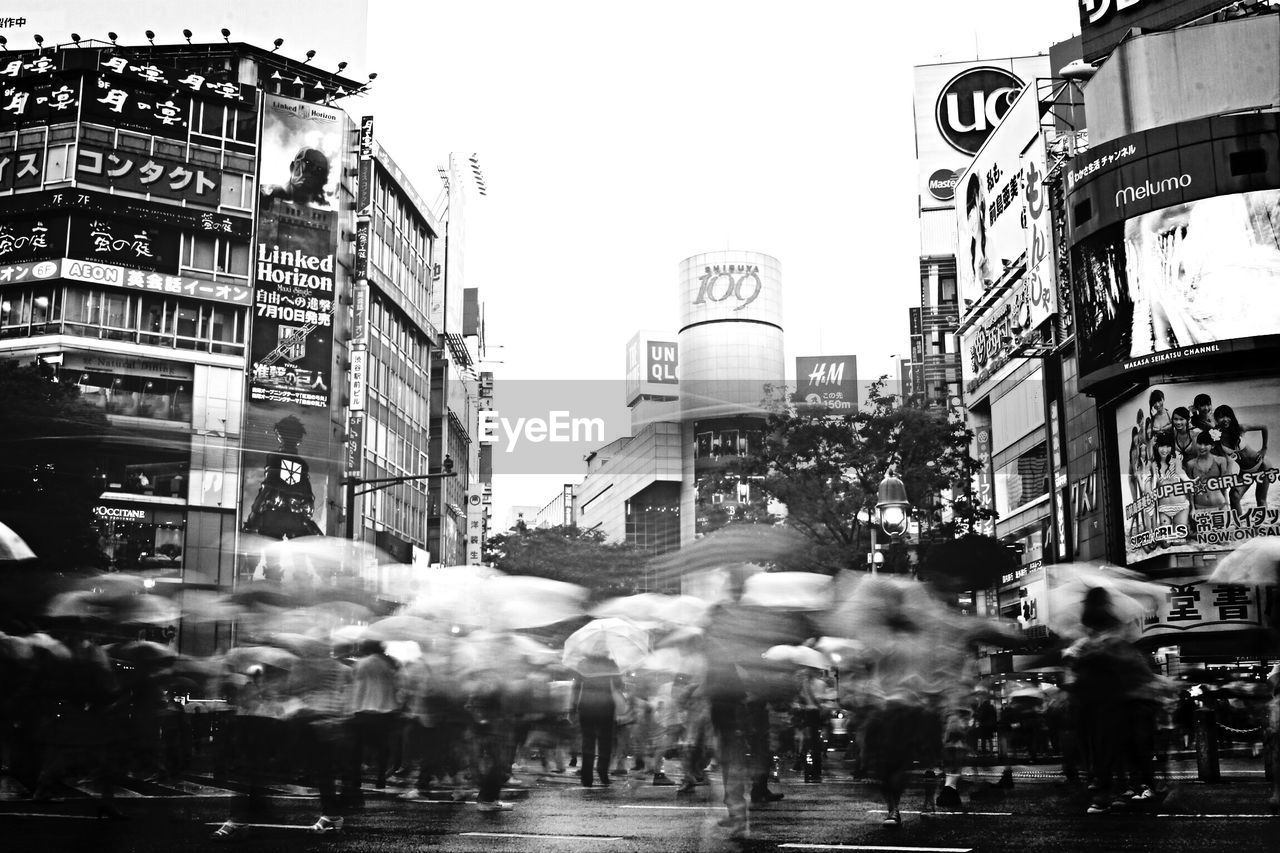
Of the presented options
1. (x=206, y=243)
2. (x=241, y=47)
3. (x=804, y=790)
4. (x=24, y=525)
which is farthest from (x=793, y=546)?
(x=241, y=47)

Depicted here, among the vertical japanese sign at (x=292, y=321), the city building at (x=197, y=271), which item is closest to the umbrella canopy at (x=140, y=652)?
the city building at (x=197, y=271)

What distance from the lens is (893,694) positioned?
35.4 ft

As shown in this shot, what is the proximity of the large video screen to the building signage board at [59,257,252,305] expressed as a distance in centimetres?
2886

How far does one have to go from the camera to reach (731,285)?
12519 centimetres

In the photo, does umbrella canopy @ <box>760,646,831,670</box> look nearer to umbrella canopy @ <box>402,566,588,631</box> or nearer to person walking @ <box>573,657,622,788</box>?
person walking @ <box>573,657,622,788</box>

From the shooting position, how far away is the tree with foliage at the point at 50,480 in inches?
443

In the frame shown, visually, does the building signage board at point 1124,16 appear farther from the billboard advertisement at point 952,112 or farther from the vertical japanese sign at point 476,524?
the vertical japanese sign at point 476,524

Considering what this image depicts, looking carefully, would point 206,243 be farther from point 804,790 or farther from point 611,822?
point 611,822

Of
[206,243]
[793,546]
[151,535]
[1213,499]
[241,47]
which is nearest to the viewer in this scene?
[793,546]

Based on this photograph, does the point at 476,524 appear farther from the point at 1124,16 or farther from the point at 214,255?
the point at 1124,16

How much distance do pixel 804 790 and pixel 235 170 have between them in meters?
37.9

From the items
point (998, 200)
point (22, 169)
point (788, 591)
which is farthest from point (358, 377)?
point (788, 591)

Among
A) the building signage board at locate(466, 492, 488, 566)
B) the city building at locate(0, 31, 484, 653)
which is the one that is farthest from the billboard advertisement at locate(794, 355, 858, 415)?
the city building at locate(0, 31, 484, 653)

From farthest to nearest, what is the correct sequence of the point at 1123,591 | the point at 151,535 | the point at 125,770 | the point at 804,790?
the point at 151,535, the point at 804,790, the point at 125,770, the point at 1123,591
